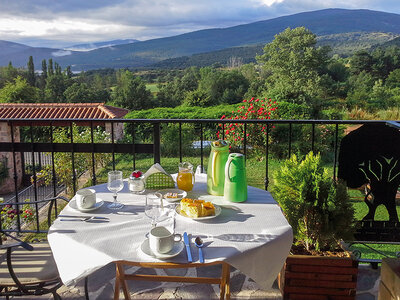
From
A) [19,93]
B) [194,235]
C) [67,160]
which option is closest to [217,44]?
[19,93]

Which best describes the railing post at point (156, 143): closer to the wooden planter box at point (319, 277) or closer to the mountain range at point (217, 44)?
the wooden planter box at point (319, 277)

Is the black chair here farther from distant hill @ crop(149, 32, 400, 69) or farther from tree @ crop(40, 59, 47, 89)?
tree @ crop(40, 59, 47, 89)

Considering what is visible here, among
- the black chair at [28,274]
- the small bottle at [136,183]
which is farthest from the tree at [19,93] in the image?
the small bottle at [136,183]

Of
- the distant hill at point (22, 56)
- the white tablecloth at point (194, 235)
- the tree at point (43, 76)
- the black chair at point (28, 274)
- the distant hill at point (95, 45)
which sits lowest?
the black chair at point (28, 274)

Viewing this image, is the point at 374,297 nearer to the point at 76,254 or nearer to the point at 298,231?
the point at 298,231

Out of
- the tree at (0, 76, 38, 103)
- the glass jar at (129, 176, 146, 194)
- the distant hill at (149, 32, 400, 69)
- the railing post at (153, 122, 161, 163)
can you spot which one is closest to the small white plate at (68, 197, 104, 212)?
the glass jar at (129, 176, 146, 194)

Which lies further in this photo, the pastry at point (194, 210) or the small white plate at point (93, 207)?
the small white plate at point (93, 207)

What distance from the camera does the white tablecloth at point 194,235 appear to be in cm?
120

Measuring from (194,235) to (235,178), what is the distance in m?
0.38

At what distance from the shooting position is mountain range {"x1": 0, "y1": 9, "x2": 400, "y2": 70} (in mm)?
51656

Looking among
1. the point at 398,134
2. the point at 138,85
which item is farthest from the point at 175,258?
the point at 138,85

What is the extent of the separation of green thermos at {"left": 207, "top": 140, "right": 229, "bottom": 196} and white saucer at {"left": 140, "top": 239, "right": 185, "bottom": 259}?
1.62 feet

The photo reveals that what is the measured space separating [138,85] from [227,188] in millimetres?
35185

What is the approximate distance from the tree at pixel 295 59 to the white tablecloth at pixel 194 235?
30.0 m
